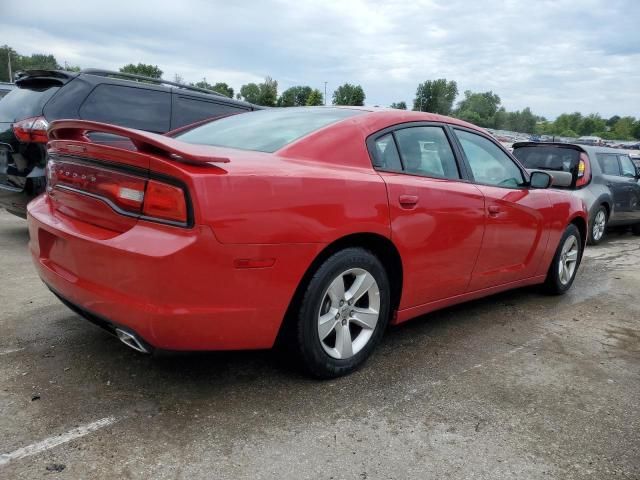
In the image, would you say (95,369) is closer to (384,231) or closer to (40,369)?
(40,369)

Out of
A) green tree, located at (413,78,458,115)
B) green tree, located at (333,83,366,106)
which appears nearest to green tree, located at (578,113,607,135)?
green tree, located at (413,78,458,115)

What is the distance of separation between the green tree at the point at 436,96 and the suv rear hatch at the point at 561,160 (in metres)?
93.4

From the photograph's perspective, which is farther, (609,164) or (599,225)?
(609,164)

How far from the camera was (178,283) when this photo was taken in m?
2.20

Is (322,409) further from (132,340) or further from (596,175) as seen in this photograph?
(596,175)

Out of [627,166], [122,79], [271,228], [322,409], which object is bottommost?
[322,409]

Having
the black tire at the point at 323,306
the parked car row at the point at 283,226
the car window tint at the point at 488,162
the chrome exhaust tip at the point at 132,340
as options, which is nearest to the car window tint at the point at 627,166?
the parked car row at the point at 283,226

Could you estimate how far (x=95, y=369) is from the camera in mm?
2834

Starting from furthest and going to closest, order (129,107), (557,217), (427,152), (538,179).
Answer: (129,107), (557,217), (538,179), (427,152)

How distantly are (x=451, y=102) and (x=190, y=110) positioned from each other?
119m

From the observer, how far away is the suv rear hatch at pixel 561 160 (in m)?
7.71

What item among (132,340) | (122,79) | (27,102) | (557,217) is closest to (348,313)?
(132,340)

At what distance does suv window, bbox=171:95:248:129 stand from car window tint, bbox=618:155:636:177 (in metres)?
6.54

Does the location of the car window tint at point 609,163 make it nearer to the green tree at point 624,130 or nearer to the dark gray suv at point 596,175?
the dark gray suv at point 596,175
